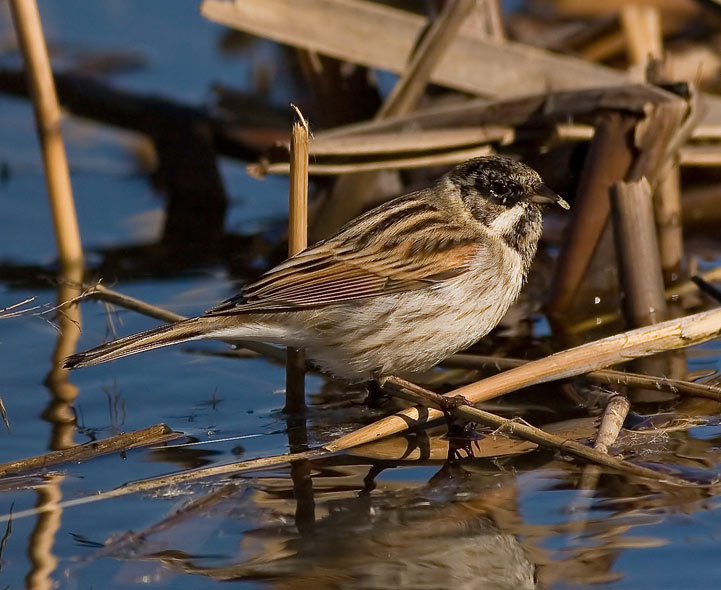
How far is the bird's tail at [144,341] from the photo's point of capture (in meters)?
4.89

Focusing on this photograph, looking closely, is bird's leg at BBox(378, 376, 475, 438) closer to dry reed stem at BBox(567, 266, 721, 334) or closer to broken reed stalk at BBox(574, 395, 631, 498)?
broken reed stalk at BBox(574, 395, 631, 498)

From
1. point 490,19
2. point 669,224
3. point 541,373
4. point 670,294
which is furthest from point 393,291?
point 490,19

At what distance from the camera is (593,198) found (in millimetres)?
6516

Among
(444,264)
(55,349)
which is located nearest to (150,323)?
(55,349)

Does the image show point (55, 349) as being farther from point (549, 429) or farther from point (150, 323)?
point (549, 429)

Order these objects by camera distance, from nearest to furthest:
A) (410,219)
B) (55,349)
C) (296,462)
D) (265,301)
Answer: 1. (296,462)
2. (265,301)
3. (410,219)
4. (55,349)

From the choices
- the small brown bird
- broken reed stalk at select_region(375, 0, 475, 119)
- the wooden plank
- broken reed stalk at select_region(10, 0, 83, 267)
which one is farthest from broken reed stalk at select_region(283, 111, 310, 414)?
the wooden plank

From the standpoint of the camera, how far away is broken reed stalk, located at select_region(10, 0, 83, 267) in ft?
21.7

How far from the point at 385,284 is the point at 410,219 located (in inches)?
17.8

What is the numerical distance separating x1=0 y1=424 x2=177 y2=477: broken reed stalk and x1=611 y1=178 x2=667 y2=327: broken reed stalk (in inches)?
99.7

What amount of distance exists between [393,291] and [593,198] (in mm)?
1597

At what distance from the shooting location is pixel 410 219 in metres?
5.82

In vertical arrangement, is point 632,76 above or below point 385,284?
above

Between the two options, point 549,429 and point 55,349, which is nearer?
point 549,429
